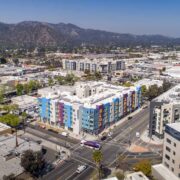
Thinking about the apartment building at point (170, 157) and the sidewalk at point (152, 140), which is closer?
the apartment building at point (170, 157)

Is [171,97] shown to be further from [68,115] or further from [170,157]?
[68,115]

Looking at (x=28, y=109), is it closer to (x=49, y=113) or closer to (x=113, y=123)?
(x=49, y=113)

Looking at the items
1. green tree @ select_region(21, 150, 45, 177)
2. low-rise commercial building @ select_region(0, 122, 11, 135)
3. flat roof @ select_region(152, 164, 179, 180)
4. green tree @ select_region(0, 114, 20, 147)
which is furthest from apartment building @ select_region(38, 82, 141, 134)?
flat roof @ select_region(152, 164, 179, 180)

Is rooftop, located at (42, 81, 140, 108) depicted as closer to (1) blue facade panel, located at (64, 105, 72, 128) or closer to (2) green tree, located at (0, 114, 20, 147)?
(1) blue facade panel, located at (64, 105, 72, 128)

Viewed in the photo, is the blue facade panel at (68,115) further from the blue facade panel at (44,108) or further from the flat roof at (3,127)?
the flat roof at (3,127)

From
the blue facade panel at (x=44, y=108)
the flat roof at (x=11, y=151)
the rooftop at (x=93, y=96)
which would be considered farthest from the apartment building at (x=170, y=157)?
the blue facade panel at (x=44, y=108)
